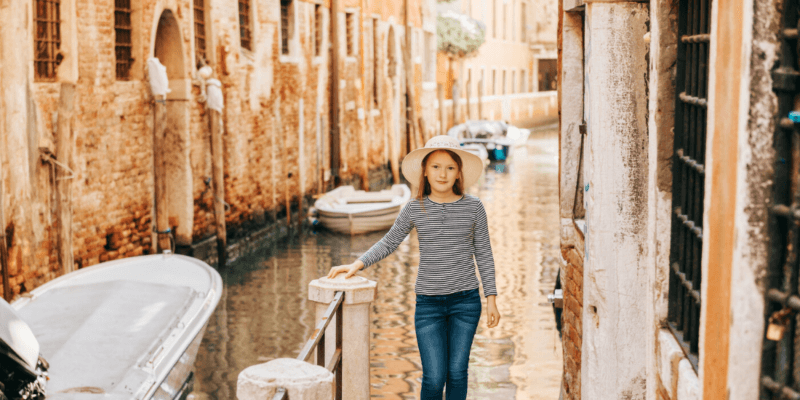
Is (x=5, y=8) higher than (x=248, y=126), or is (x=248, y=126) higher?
(x=5, y=8)

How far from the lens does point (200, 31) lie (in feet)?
35.7

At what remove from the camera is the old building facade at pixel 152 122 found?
687 cm

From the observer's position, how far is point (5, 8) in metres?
6.45

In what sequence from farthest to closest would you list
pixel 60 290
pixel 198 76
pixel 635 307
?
pixel 198 76 → pixel 60 290 → pixel 635 307

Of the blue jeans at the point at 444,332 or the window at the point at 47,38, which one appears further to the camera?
the window at the point at 47,38

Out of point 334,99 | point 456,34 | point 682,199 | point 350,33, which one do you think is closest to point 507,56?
point 456,34

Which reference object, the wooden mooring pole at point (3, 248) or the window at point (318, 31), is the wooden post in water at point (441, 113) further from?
the wooden mooring pole at point (3, 248)

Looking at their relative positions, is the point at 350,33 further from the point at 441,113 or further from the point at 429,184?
the point at 429,184

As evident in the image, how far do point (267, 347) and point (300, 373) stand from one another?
502 cm

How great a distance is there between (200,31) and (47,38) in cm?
356

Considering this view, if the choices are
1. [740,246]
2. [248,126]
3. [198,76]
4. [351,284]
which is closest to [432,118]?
[248,126]

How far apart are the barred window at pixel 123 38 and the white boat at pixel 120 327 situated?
2.29 metres

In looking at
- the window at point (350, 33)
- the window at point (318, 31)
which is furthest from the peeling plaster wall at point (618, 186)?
the window at point (350, 33)

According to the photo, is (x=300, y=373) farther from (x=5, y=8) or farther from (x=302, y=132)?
→ (x=302, y=132)
